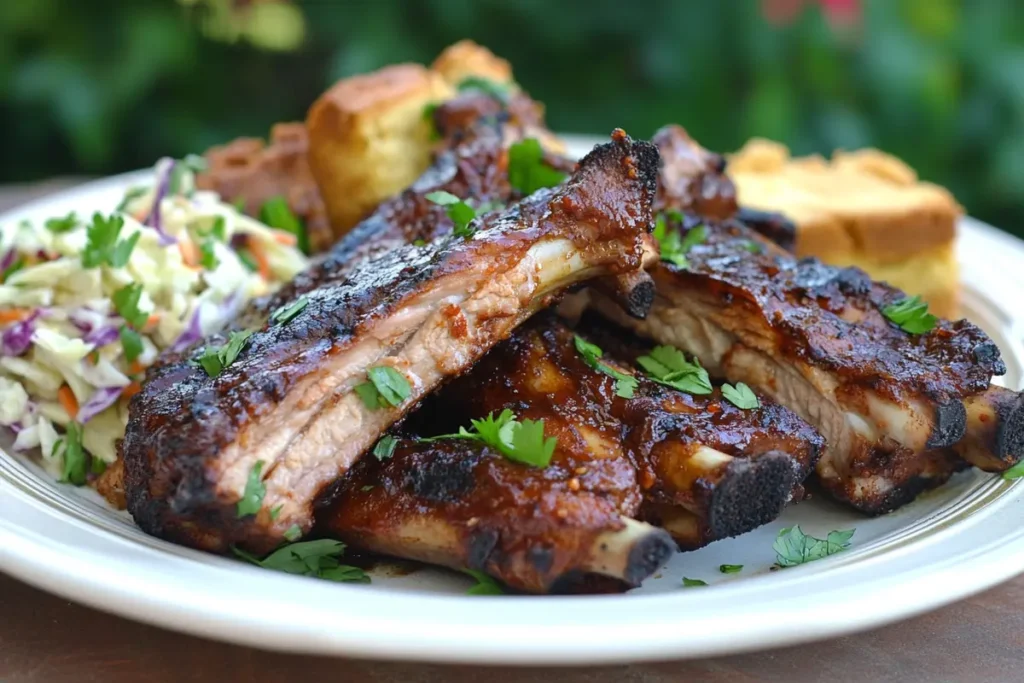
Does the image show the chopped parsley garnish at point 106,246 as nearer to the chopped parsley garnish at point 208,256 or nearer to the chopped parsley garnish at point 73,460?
the chopped parsley garnish at point 208,256

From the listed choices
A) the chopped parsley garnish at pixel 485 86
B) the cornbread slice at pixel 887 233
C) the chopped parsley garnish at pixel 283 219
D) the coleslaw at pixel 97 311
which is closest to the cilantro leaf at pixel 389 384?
the coleslaw at pixel 97 311

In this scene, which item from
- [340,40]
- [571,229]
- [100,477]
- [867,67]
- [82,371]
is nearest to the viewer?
[571,229]

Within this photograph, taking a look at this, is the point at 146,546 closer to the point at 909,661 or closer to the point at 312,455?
the point at 312,455

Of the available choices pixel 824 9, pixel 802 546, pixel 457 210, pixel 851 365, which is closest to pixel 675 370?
pixel 851 365

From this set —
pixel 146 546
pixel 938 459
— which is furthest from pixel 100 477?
pixel 938 459

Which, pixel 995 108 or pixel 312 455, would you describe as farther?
pixel 995 108

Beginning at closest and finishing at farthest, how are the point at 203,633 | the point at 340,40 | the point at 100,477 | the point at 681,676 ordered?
the point at 203,633 → the point at 681,676 → the point at 100,477 → the point at 340,40

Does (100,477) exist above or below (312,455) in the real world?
below
